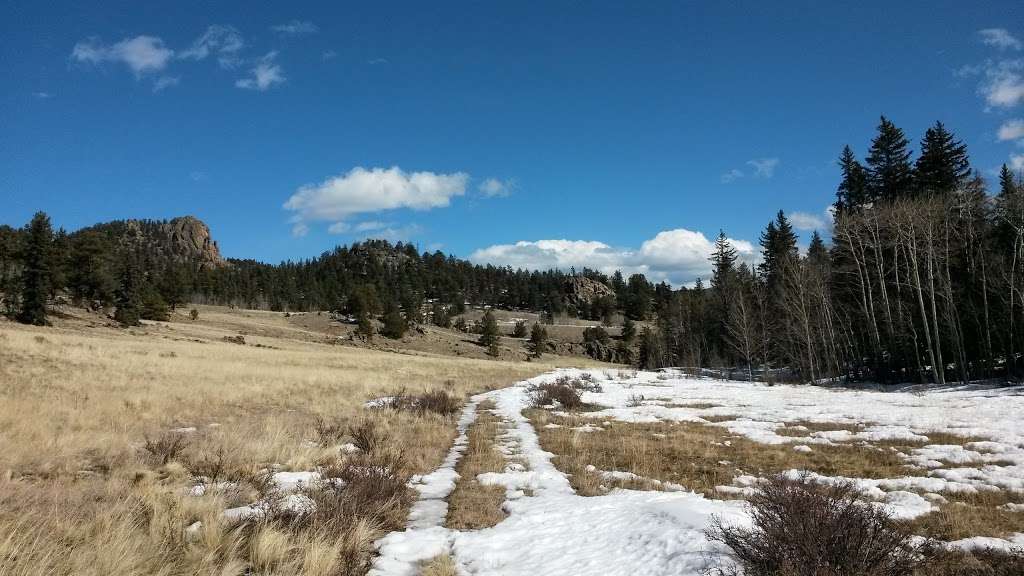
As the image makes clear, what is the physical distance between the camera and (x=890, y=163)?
42.7m

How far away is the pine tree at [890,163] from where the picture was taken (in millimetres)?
41625

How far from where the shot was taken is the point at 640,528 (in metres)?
5.38

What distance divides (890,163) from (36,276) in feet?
264

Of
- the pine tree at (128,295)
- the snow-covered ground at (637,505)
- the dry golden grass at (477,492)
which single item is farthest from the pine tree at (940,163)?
the pine tree at (128,295)

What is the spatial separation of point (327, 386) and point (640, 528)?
22134 millimetres

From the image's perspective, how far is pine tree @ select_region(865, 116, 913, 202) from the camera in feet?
137

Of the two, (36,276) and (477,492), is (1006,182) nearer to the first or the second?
(477,492)

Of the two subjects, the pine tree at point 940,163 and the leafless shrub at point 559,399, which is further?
the pine tree at point 940,163

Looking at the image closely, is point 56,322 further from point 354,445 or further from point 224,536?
point 224,536

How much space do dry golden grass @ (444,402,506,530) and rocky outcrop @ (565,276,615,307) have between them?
159998 millimetres

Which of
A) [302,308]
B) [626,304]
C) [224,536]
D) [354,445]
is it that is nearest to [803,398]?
[354,445]

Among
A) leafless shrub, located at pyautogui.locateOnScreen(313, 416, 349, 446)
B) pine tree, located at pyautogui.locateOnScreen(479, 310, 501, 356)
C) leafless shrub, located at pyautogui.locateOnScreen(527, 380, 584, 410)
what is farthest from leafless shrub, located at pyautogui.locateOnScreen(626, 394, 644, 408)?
pine tree, located at pyautogui.locateOnScreen(479, 310, 501, 356)

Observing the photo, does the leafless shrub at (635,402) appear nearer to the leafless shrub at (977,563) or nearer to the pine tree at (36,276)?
the leafless shrub at (977,563)

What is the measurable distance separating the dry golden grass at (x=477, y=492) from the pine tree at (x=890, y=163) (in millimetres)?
45288
